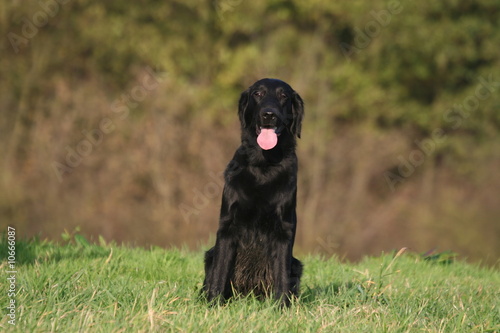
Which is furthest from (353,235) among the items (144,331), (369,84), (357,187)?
(144,331)

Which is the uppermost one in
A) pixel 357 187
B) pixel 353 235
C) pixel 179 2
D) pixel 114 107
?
pixel 179 2

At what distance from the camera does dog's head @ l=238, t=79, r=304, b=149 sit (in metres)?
4.26

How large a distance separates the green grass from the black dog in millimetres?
189

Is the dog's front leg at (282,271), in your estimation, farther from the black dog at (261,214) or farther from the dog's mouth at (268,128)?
the dog's mouth at (268,128)

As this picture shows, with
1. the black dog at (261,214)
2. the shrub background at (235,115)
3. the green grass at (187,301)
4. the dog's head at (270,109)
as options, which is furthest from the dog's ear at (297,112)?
the shrub background at (235,115)

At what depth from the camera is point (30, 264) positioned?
4898 millimetres

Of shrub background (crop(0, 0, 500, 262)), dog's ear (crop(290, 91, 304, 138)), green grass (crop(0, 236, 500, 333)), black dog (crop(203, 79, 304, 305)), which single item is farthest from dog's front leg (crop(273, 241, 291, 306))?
shrub background (crop(0, 0, 500, 262))

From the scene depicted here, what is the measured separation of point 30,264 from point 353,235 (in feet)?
36.6

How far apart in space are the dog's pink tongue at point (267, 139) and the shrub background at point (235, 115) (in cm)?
820

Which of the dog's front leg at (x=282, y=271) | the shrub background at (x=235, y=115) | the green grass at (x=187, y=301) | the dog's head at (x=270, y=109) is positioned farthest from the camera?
the shrub background at (x=235, y=115)

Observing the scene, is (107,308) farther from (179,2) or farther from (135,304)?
(179,2)

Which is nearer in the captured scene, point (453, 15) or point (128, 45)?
point (128, 45)

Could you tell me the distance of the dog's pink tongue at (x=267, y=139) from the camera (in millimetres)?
4219

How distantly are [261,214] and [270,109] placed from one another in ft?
2.35
